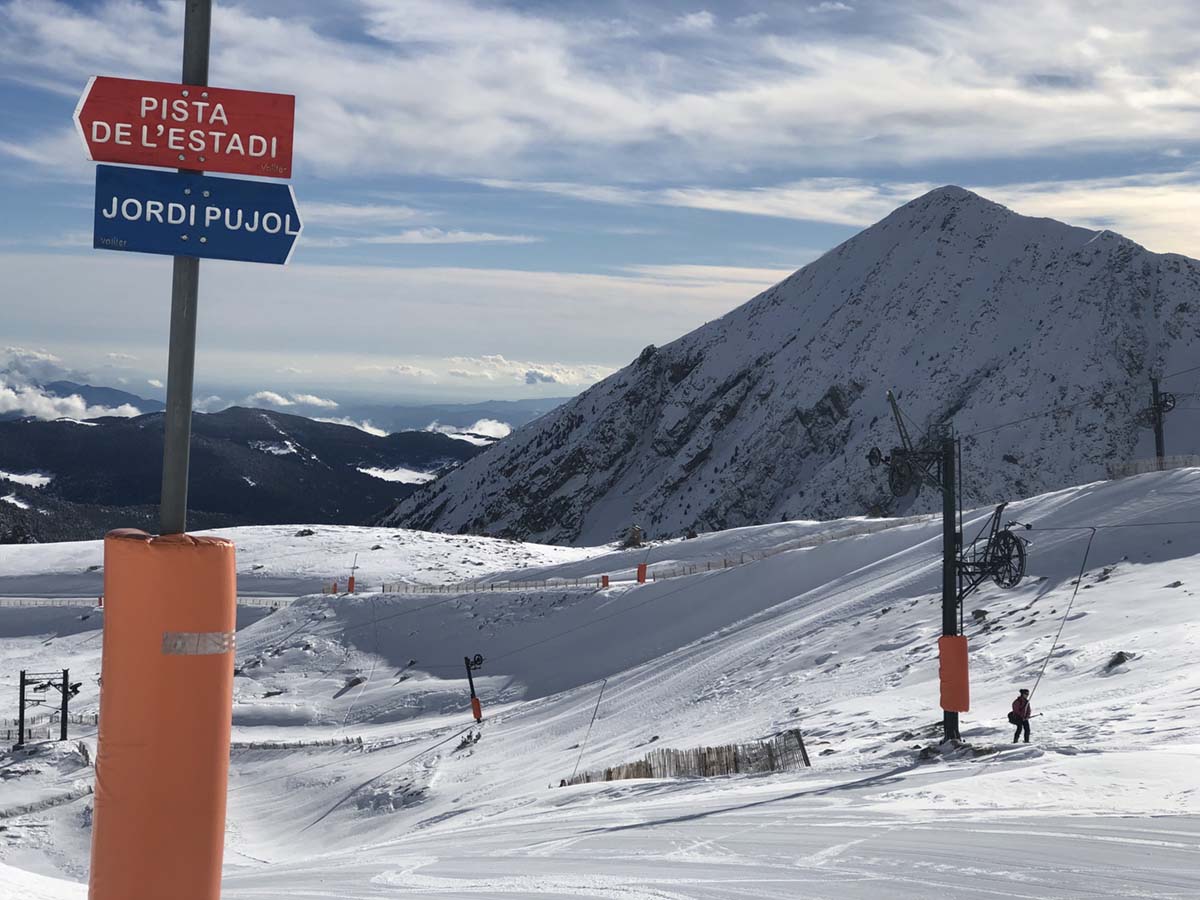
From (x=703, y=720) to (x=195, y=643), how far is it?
2496cm

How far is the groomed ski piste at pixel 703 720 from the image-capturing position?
33.1 ft

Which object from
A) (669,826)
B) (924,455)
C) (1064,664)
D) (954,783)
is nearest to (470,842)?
(669,826)

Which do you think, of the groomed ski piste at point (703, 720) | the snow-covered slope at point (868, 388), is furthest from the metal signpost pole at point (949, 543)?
the snow-covered slope at point (868, 388)

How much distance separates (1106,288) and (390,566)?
94.7m

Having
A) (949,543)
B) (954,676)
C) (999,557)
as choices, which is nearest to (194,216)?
(954,676)

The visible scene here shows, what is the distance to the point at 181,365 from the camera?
209 inches

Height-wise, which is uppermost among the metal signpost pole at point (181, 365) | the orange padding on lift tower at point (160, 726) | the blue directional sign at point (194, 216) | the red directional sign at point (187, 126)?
the red directional sign at point (187, 126)

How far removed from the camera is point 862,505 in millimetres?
106000

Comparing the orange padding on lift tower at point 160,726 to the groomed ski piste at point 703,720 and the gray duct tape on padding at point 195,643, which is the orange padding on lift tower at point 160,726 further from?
the groomed ski piste at point 703,720

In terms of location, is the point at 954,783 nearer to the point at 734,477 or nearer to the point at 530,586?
the point at 530,586

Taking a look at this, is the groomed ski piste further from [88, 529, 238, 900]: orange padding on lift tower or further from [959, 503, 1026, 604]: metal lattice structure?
[88, 529, 238, 900]: orange padding on lift tower

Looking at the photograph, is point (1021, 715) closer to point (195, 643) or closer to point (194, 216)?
point (195, 643)

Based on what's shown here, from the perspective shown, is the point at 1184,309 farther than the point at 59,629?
Yes

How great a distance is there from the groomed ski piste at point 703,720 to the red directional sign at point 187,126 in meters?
4.90
